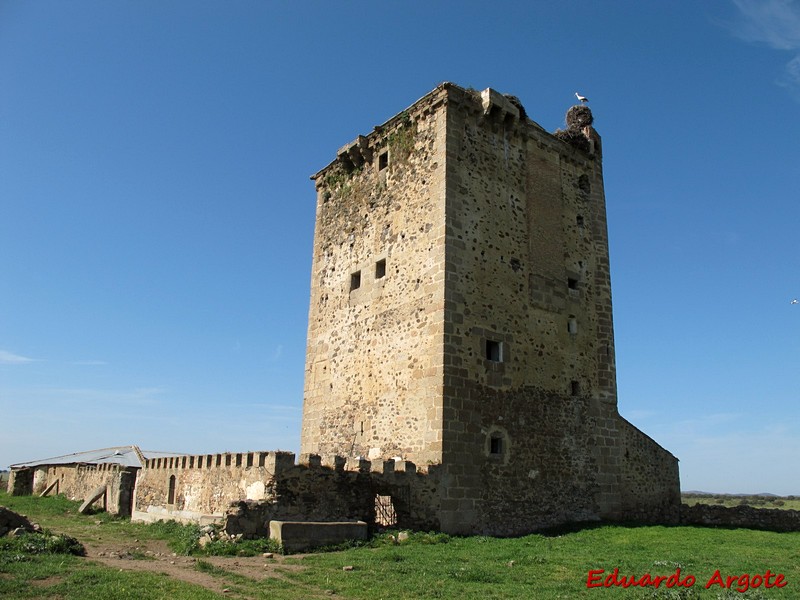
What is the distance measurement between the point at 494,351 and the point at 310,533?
6.54 m

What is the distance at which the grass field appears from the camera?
316 inches

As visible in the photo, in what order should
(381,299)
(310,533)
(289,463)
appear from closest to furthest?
(310,533), (289,463), (381,299)

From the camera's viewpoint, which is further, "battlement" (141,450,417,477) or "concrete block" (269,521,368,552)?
"battlement" (141,450,417,477)

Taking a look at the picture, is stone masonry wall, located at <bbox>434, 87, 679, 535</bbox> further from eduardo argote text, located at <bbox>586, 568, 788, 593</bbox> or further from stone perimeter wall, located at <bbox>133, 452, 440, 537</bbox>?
eduardo argote text, located at <bbox>586, 568, 788, 593</bbox>

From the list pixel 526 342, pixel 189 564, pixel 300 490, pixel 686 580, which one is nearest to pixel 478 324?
pixel 526 342

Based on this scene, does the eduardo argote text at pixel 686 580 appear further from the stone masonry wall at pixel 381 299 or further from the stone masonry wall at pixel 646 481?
the stone masonry wall at pixel 646 481

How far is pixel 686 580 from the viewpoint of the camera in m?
9.00

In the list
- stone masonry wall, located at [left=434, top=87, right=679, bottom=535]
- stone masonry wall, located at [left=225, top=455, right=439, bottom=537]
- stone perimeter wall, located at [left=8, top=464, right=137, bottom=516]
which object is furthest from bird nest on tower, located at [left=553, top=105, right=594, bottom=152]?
stone perimeter wall, located at [left=8, top=464, right=137, bottom=516]

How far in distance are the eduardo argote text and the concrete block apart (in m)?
4.65

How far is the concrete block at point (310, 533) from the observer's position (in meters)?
11.6

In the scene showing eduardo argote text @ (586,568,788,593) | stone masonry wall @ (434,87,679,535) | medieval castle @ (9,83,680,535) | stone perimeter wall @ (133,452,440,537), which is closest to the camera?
eduardo argote text @ (586,568,788,593)

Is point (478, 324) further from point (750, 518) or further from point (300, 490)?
point (750, 518)

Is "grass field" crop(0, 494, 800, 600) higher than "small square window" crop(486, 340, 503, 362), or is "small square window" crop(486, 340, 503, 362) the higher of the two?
"small square window" crop(486, 340, 503, 362)

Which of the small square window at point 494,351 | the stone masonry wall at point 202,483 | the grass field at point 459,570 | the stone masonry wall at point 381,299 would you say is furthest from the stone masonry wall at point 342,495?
the small square window at point 494,351
